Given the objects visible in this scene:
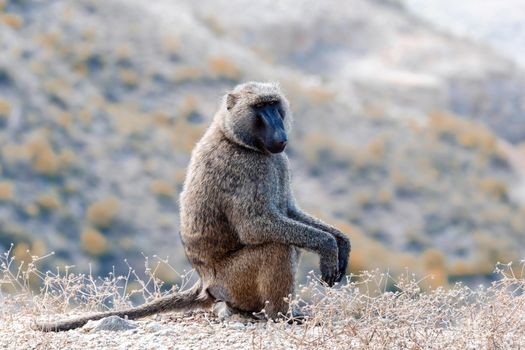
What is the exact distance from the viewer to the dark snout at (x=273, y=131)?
763 cm

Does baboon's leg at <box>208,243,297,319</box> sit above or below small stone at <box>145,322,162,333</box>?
above

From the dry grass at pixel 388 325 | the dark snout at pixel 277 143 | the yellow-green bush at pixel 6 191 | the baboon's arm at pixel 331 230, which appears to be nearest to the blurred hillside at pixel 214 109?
the yellow-green bush at pixel 6 191

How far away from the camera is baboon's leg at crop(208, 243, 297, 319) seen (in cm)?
746

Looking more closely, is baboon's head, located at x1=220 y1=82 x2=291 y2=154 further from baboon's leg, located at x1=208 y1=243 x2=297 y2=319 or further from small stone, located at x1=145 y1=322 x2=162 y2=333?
small stone, located at x1=145 y1=322 x2=162 y2=333

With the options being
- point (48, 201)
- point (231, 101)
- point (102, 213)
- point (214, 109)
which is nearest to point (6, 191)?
point (48, 201)

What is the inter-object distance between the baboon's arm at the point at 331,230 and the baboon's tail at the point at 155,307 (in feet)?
3.00

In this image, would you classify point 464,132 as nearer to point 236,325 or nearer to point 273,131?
point 273,131

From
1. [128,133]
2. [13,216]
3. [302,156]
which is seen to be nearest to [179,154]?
[128,133]

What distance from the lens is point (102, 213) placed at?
2831cm

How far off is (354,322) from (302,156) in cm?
3030

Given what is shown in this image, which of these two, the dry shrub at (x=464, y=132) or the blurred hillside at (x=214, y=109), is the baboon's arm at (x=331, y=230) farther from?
the dry shrub at (x=464, y=132)

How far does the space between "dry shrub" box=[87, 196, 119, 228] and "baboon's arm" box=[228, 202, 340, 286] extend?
21.0 metres

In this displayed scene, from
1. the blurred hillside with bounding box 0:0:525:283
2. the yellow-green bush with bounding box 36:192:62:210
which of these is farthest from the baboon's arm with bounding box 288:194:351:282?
the yellow-green bush with bounding box 36:192:62:210

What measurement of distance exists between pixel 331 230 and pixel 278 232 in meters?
0.72
